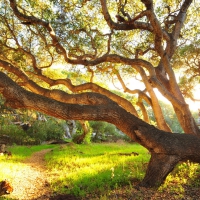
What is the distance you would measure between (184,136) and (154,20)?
15.0 ft

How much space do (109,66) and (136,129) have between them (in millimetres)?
8315

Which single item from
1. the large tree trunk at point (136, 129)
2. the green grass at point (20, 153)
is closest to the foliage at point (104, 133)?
the green grass at point (20, 153)

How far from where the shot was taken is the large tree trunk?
232 inches

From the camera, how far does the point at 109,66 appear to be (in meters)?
14.1

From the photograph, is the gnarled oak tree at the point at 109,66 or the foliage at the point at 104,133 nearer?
the gnarled oak tree at the point at 109,66

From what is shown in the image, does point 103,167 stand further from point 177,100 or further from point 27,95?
point 27,95

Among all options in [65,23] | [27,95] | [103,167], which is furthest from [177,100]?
[65,23]

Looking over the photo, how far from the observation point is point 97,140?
32.1 m

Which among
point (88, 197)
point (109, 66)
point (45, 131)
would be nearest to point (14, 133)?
point (45, 131)

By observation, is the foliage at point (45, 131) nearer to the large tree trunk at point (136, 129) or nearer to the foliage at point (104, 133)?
the foliage at point (104, 133)

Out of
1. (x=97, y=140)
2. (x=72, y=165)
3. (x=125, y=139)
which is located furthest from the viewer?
(x=125, y=139)

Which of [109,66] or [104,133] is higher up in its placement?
[109,66]

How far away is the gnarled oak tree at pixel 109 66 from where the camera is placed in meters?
6.29

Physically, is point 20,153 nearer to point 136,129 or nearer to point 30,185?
point 30,185
